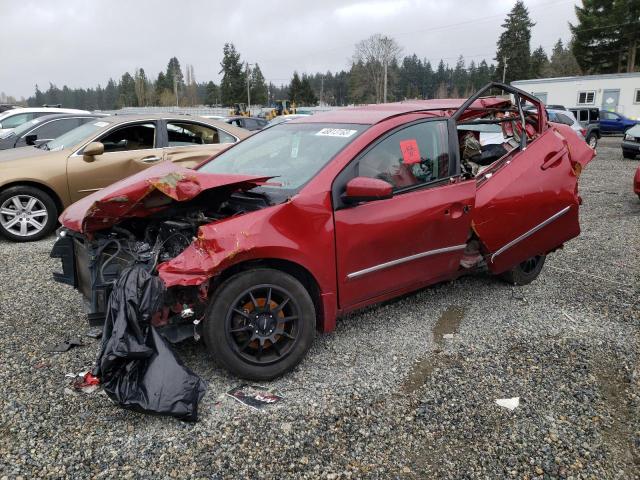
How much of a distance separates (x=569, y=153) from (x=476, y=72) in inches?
3782

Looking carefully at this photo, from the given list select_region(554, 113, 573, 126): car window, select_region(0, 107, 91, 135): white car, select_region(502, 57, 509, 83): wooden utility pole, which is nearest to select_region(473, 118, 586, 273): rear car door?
select_region(0, 107, 91, 135): white car

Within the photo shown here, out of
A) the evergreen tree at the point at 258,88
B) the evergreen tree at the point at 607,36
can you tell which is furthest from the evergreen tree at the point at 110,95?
the evergreen tree at the point at 607,36

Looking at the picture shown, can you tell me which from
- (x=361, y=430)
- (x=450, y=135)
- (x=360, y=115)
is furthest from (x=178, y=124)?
(x=361, y=430)

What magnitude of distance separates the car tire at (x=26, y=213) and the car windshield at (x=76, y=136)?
2.69 ft

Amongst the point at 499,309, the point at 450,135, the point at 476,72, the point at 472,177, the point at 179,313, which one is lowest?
the point at 499,309

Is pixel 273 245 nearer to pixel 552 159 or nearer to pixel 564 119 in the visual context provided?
pixel 552 159

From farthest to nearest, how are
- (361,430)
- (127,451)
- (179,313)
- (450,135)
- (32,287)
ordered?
(32,287) → (450,135) → (179,313) → (361,430) → (127,451)

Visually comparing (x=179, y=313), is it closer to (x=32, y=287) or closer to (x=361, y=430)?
(x=361, y=430)

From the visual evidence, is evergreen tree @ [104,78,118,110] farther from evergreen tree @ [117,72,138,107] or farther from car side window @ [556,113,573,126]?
car side window @ [556,113,573,126]

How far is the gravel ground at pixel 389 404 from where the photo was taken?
2.50 m

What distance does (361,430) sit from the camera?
2750mm

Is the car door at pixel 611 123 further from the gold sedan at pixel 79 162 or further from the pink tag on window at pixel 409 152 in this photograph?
the pink tag on window at pixel 409 152

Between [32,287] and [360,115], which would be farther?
[32,287]

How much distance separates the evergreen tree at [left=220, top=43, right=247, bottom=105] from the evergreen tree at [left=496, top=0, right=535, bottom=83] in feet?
127
